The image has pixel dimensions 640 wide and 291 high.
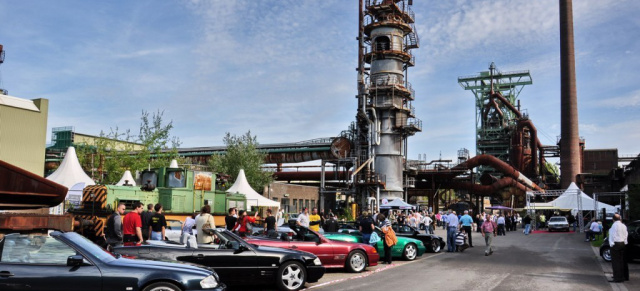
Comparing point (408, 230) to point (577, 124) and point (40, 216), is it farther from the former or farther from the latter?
point (577, 124)

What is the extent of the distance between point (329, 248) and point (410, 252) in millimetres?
5076

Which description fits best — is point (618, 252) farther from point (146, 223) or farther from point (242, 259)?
point (146, 223)

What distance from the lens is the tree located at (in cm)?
4512

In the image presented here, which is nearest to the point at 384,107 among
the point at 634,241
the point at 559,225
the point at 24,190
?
the point at 559,225

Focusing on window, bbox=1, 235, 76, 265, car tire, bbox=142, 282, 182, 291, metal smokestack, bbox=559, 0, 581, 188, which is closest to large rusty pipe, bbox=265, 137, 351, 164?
metal smokestack, bbox=559, 0, 581, 188

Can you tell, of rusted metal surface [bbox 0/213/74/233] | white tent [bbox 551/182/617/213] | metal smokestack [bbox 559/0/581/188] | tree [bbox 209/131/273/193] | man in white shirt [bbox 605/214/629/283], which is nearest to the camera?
rusted metal surface [bbox 0/213/74/233]

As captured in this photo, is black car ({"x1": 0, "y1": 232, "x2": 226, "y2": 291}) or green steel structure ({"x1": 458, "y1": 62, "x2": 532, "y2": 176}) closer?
black car ({"x1": 0, "y1": 232, "x2": 226, "y2": 291})

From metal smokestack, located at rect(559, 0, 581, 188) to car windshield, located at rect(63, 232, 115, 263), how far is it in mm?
56261

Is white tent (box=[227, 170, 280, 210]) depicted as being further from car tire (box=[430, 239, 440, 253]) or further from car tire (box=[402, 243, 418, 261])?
car tire (box=[402, 243, 418, 261])

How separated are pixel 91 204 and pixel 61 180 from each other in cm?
574

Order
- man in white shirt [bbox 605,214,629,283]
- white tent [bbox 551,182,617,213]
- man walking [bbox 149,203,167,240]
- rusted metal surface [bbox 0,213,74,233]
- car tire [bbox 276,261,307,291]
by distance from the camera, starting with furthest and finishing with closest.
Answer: white tent [bbox 551,182,617,213]
man walking [bbox 149,203,167,240]
man in white shirt [bbox 605,214,629,283]
car tire [bbox 276,261,307,291]
rusted metal surface [bbox 0,213,74,233]

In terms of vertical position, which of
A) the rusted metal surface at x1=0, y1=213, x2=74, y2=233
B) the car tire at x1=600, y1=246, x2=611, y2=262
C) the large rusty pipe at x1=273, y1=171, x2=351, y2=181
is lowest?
the car tire at x1=600, y1=246, x2=611, y2=262

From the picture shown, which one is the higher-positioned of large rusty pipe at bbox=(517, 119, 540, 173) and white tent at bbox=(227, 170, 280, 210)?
large rusty pipe at bbox=(517, 119, 540, 173)

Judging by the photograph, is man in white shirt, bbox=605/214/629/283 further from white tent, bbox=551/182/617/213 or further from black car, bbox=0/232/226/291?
white tent, bbox=551/182/617/213
